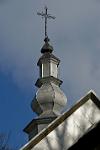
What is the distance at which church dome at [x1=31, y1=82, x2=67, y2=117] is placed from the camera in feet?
68.3

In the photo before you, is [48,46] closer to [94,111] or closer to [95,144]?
[94,111]

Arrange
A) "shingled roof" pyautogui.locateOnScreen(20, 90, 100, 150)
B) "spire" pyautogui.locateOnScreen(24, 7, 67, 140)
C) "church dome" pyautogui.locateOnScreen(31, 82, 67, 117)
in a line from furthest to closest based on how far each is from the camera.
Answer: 1. "church dome" pyautogui.locateOnScreen(31, 82, 67, 117)
2. "spire" pyautogui.locateOnScreen(24, 7, 67, 140)
3. "shingled roof" pyautogui.locateOnScreen(20, 90, 100, 150)

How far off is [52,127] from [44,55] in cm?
1117

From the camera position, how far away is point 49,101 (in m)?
20.8

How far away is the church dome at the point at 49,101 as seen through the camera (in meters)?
20.8

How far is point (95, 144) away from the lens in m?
7.20

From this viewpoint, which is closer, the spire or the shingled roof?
the shingled roof

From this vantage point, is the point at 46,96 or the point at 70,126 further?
the point at 46,96

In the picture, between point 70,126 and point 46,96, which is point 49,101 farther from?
point 70,126

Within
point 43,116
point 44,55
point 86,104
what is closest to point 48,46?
point 44,55

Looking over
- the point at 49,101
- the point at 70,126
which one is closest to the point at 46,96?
the point at 49,101

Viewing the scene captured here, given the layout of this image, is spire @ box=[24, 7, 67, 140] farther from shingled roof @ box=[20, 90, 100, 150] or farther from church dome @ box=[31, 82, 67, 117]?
shingled roof @ box=[20, 90, 100, 150]

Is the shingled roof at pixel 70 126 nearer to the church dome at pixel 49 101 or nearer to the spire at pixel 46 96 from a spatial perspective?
the spire at pixel 46 96

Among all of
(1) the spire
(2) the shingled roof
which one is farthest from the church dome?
(2) the shingled roof
